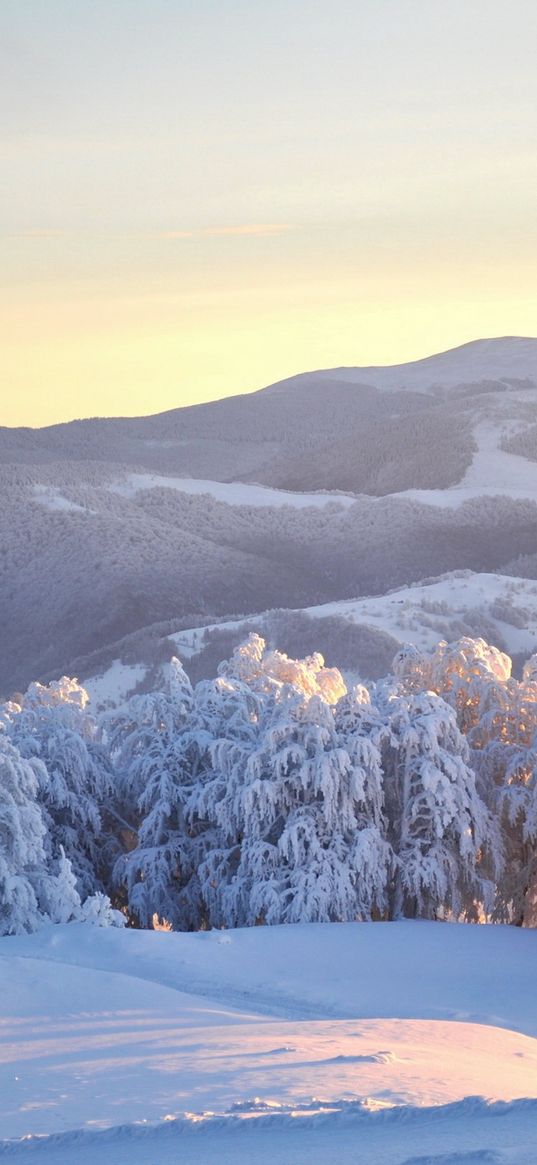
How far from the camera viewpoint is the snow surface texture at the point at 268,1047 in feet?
26.8

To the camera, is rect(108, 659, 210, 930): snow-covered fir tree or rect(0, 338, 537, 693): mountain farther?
rect(0, 338, 537, 693): mountain

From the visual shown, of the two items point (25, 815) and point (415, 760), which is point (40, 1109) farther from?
point (415, 760)

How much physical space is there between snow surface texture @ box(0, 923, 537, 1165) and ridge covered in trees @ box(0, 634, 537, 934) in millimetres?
3184

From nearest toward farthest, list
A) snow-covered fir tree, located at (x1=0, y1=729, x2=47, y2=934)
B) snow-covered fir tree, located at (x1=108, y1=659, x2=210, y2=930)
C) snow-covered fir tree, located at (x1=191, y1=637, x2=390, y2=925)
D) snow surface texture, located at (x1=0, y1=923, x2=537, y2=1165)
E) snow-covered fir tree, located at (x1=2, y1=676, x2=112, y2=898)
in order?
snow surface texture, located at (x1=0, y1=923, x2=537, y2=1165) < snow-covered fir tree, located at (x1=0, y1=729, x2=47, y2=934) < snow-covered fir tree, located at (x1=191, y1=637, x2=390, y2=925) < snow-covered fir tree, located at (x1=108, y1=659, x2=210, y2=930) < snow-covered fir tree, located at (x1=2, y1=676, x2=112, y2=898)

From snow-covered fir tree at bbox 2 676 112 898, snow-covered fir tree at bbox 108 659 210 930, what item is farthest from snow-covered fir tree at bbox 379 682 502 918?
snow-covered fir tree at bbox 2 676 112 898

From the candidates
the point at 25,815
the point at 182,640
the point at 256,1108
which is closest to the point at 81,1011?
the point at 256,1108

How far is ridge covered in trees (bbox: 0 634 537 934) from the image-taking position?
21.9m

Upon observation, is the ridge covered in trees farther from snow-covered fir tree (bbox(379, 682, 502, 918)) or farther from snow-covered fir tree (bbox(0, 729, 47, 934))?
snow-covered fir tree (bbox(0, 729, 47, 934))

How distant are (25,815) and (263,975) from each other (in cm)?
486

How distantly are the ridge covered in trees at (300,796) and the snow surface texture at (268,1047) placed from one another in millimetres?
3184

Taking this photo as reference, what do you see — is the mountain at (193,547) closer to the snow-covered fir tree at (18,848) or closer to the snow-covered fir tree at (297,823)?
the snow-covered fir tree at (297,823)

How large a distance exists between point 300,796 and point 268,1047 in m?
12.0

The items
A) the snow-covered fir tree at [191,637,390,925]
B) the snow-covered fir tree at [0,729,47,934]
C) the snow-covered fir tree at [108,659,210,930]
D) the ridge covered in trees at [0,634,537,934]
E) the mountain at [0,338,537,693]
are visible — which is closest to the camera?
the snow-covered fir tree at [0,729,47,934]

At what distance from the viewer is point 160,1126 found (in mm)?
8266
